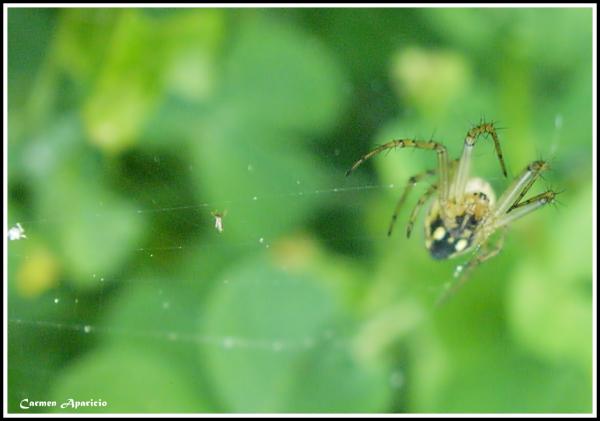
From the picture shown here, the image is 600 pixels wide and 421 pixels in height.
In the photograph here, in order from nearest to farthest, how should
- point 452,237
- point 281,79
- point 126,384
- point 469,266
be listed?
point 452,237, point 469,266, point 126,384, point 281,79

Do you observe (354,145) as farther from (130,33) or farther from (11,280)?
(11,280)

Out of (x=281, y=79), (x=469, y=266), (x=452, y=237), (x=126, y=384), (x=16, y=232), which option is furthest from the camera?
(x=281, y=79)

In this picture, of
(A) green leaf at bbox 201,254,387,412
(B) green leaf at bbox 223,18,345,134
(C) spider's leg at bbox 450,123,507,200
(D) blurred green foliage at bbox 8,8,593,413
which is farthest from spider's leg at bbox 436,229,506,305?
(B) green leaf at bbox 223,18,345,134

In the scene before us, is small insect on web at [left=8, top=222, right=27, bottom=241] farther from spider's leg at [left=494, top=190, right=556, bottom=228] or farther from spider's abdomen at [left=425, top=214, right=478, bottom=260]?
spider's leg at [left=494, top=190, right=556, bottom=228]

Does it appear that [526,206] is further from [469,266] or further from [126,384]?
[126,384]

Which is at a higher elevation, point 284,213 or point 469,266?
point 284,213

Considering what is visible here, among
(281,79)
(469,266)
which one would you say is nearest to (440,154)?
(469,266)

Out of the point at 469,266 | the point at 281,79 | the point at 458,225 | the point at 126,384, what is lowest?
the point at 126,384

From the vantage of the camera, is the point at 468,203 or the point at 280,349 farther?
the point at 280,349
